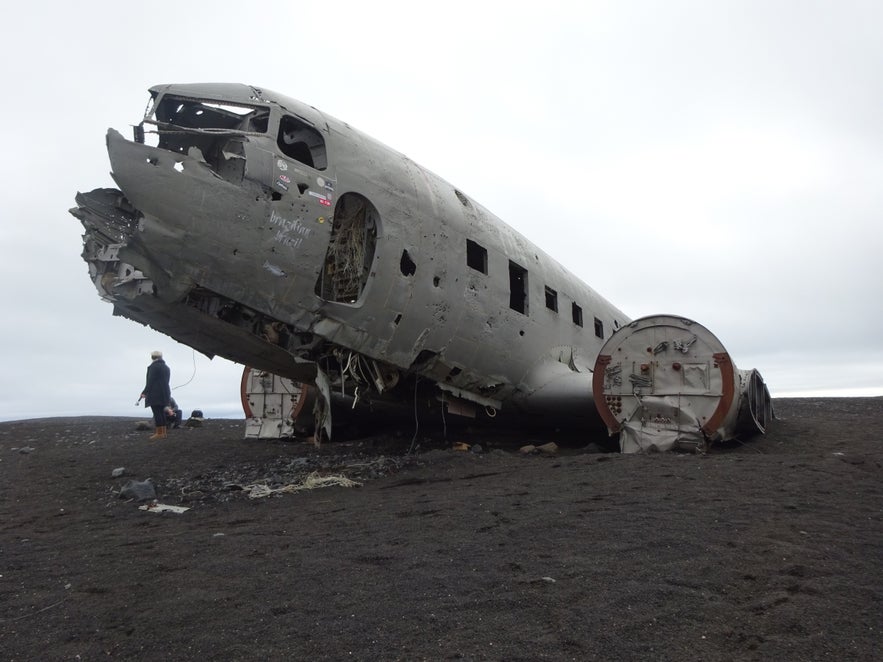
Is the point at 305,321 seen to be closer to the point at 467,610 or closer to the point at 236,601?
the point at 236,601

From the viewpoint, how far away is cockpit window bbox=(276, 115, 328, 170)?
8320 mm

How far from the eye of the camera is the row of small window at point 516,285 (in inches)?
416

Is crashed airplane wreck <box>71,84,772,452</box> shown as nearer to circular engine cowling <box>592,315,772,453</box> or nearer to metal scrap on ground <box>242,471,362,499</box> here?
circular engine cowling <box>592,315,772,453</box>

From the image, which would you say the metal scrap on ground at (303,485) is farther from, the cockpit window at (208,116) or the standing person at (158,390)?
the standing person at (158,390)

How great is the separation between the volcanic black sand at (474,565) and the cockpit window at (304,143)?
428 cm

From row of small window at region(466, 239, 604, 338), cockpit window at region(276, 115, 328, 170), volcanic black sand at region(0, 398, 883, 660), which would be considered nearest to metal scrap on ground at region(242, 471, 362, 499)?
volcanic black sand at region(0, 398, 883, 660)

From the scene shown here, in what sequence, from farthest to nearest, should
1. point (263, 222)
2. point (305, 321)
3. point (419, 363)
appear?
point (419, 363), point (305, 321), point (263, 222)

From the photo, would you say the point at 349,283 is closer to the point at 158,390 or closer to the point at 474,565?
the point at 474,565

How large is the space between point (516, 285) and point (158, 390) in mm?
8867

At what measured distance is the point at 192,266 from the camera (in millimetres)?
7105

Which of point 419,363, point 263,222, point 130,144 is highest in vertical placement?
point 130,144

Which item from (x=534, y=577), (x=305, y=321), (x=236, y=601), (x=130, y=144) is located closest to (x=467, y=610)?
(x=534, y=577)

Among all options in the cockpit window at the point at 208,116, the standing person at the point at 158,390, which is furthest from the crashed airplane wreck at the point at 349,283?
the standing person at the point at 158,390

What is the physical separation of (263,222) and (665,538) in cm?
535
